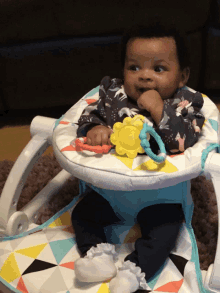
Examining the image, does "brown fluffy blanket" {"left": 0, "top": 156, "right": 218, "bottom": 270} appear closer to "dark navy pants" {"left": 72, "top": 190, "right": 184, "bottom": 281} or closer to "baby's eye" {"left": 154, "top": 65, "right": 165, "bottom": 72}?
"dark navy pants" {"left": 72, "top": 190, "right": 184, "bottom": 281}

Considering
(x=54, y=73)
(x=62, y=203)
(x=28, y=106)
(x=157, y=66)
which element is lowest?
(x=62, y=203)

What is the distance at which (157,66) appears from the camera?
2.23ft

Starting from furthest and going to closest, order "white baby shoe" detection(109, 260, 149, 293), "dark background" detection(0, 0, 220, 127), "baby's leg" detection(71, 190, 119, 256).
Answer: "dark background" detection(0, 0, 220, 127)
"baby's leg" detection(71, 190, 119, 256)
"white baby shoe" detection(109, 260, 149, 293)

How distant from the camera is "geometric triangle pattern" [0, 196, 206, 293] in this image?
59 centimetres

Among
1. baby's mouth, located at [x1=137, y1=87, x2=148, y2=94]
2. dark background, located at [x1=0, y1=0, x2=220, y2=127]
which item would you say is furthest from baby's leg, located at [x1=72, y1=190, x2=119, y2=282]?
dark background, located at [x1=0, y1=0, x2=220, y2=127]

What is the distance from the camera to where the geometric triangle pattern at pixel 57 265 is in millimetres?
594

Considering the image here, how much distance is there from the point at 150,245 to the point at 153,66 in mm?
391

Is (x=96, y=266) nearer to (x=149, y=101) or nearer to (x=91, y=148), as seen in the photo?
(x=91, y=148)

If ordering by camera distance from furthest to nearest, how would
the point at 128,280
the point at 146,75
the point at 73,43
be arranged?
the point at 73,43, the point at 146,75, the point at 128,280

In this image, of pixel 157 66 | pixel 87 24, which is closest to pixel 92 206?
pixel 157 66

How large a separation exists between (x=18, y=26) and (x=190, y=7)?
0.65m

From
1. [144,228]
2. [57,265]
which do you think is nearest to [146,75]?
[144,228]

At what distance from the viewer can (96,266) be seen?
57 centimetres

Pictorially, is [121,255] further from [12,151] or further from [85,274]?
[12,151]
